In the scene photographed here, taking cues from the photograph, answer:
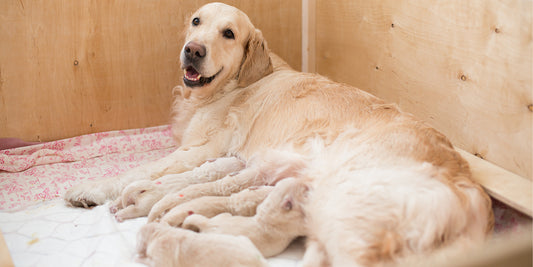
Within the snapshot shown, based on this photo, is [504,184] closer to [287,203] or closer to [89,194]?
[287,203]

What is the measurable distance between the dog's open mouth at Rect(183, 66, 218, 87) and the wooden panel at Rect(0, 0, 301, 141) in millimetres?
439

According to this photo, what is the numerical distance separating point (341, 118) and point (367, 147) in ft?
0.98

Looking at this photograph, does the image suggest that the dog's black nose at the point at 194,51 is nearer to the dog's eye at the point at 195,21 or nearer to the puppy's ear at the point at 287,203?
the dog's eye at the point at 195,21

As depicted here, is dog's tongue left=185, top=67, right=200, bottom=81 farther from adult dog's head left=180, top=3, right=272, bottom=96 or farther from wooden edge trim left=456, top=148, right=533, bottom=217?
wooden edge trim left=456, top=148, right=533, bottom=217

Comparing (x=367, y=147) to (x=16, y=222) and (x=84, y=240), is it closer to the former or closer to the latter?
(x=84, y=240)

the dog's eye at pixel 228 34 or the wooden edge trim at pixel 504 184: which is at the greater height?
the dog's eye at pixel 228 34

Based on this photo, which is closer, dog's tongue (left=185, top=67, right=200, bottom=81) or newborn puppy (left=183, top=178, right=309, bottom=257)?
newborn puppy (left=183, top=178, right=309, bottom=257)

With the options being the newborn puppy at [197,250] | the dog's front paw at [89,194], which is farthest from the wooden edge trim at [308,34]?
the newborn puppy at [197,250]

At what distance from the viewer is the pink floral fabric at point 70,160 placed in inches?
98.7

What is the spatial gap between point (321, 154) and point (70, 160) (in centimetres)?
166

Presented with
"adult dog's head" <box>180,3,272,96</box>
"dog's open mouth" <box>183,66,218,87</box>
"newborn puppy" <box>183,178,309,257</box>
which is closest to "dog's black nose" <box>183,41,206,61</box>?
"adult dog's head" <box>180,3,272,96</box>

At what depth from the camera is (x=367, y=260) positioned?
1.51 metres

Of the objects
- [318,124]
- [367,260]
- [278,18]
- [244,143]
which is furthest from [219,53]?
[367,260]

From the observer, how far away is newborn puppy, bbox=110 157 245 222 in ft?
6.93
